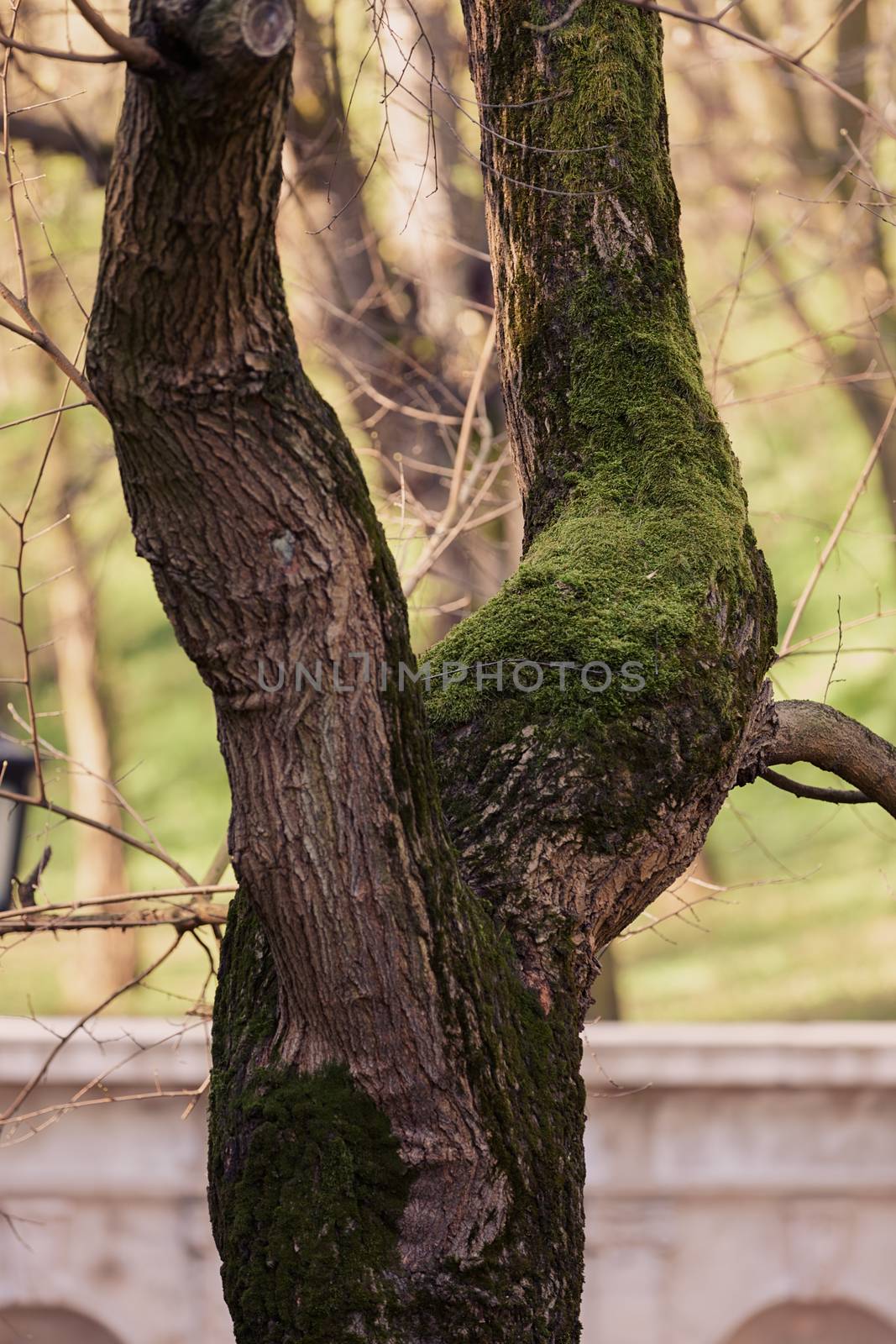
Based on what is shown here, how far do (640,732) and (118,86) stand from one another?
6.10 m

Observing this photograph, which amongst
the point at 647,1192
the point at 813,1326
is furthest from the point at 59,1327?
the point at 813,1326

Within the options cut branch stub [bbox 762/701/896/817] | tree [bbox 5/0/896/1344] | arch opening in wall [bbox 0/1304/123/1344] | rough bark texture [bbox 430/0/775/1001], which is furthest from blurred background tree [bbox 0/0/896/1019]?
arch opening in wall [bbox 0/1304/123/1344]

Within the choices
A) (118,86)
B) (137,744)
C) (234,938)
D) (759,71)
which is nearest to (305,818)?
(234,938)

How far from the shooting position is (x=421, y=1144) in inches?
68.6

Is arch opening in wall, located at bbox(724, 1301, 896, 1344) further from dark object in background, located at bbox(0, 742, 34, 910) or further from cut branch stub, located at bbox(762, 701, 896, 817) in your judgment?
dark object in background, located at bbox(0, 742, 34, 910)

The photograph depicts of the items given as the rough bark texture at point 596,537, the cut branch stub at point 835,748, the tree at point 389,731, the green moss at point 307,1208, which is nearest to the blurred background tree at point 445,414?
the rough bark texture at point 596,537

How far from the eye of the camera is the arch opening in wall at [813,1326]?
557 cm

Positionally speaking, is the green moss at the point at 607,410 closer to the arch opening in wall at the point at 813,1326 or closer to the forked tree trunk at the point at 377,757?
the forked tree trunk at the point at 377,757

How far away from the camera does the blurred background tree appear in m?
4.39

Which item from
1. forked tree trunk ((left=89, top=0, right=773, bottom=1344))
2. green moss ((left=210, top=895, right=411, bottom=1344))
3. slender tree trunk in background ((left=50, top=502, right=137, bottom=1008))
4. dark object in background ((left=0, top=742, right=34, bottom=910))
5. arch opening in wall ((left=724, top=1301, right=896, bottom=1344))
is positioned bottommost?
arch opening in wall ((left=724, top=1301, right=896, bottom=1344))

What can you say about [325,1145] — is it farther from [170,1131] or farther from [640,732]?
[170,1131]

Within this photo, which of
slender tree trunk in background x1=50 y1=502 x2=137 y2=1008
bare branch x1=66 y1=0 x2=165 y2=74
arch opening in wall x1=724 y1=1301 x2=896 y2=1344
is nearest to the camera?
Result: bare branch x1=66 y1=0 x2=165 y2=74

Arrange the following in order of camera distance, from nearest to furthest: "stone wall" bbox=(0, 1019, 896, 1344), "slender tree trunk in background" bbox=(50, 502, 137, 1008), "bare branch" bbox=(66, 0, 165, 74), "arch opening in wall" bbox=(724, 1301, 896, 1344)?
"bare branch" bbox=(66, 0, 165, 74) → "stone wall" bbox=(0, 1019, 896, 1344) → "arch opening in wall" bbox=(724, 1301, 896, 1344) → "slender tree trunk in background" bbox=(50, 502, 137, 1008)

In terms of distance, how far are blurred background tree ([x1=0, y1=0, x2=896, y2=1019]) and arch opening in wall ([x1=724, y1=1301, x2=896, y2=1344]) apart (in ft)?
5.78
